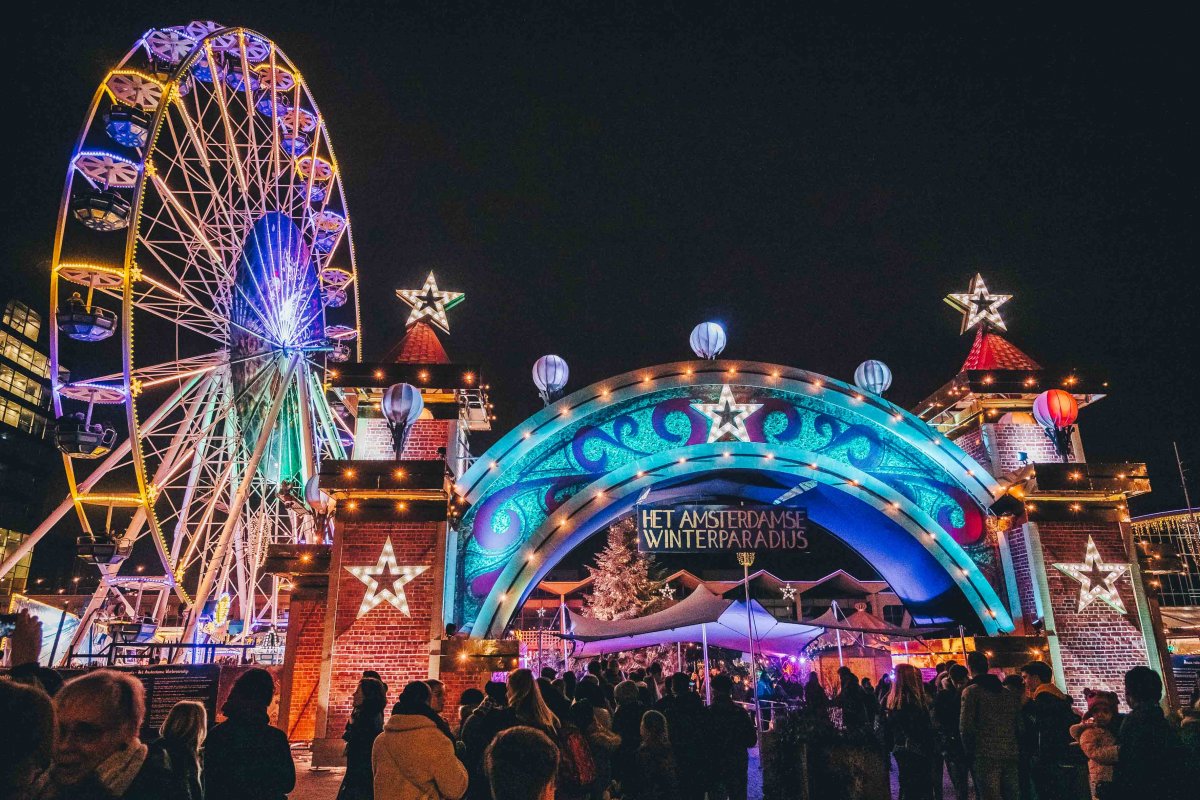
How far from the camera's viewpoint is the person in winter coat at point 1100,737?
591 cm

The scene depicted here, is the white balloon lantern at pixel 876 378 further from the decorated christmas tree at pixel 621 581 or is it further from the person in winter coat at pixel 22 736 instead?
the decorated christmas tree at pixel 621 581

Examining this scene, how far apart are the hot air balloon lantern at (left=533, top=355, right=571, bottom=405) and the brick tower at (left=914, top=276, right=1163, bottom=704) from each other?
7.78m

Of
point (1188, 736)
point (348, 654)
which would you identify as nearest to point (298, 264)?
point (348, 654)

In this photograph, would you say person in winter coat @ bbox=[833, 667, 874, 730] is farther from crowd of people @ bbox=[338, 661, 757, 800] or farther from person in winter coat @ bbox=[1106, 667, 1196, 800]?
person in winter coat @ bbox=[1106, 667, 1196, 800]

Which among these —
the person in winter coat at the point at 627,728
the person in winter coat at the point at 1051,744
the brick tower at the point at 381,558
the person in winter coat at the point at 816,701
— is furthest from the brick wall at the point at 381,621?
the person in winter coat at the point at 1051,744

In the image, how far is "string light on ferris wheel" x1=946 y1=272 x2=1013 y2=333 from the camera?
15789mm

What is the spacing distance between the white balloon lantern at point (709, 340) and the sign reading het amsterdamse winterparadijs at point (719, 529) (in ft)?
9.87

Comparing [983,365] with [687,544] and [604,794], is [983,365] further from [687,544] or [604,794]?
[604,794]

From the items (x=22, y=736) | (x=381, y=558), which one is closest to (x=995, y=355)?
(x=381, y=558)

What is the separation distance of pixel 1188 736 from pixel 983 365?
11.2m

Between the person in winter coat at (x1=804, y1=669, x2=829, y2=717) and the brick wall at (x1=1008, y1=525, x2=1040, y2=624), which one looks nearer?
the person in winter coat at (x1=804, y1=669, x2=829, y2=717)

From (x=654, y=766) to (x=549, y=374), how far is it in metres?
8.95

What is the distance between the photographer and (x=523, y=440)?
13523 mm

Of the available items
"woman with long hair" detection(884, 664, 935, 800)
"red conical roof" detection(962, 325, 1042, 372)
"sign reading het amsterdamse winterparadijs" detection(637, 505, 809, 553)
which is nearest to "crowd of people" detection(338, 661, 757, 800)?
"woman with long hair" detection(884, 664, 935, 800)
